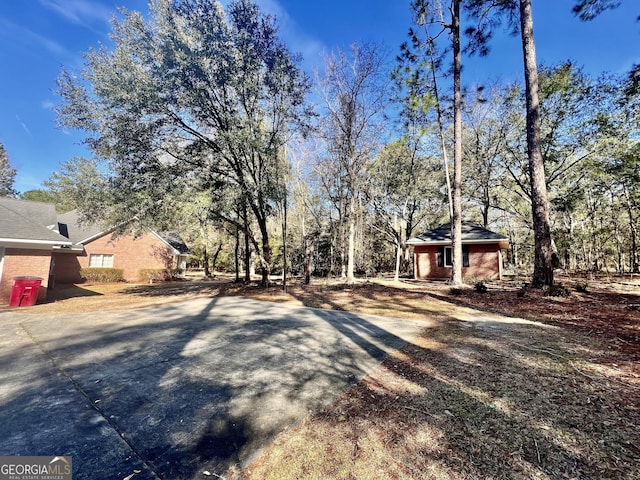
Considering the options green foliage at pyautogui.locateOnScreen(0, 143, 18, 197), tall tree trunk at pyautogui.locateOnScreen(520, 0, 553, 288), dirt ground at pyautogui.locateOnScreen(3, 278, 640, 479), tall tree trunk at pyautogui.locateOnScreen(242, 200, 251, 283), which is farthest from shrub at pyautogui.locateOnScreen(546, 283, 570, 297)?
green foliage at pyautogui.locateOnScreen(0, 143, 18, 197)

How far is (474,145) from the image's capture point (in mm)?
20625

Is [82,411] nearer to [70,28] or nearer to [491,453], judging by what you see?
[491,453]

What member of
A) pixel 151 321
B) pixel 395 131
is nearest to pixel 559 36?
pixel 395 131

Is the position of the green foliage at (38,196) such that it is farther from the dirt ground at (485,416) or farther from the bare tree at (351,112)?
the dirt ground at (485,416)

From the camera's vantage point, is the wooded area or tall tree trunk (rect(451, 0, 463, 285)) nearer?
the wooded area

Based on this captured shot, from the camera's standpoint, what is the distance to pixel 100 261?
818 inches

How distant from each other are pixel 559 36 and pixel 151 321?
1939 cm

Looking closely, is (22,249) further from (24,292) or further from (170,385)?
(170,385)

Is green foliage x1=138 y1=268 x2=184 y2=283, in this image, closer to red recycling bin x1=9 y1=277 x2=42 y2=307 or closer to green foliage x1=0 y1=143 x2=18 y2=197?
red recycling bin x1=9 y1=277 x2=42 y2=307

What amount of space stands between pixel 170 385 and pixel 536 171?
11036mm

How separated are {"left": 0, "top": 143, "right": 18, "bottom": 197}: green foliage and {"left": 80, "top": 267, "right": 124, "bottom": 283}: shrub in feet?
85.5

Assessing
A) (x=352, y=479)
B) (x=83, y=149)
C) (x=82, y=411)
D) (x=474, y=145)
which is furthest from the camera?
(x=474, y=145)

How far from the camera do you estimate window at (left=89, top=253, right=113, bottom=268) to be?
20422 mm

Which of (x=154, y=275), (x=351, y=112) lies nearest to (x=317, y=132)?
(x=351, y=112)
